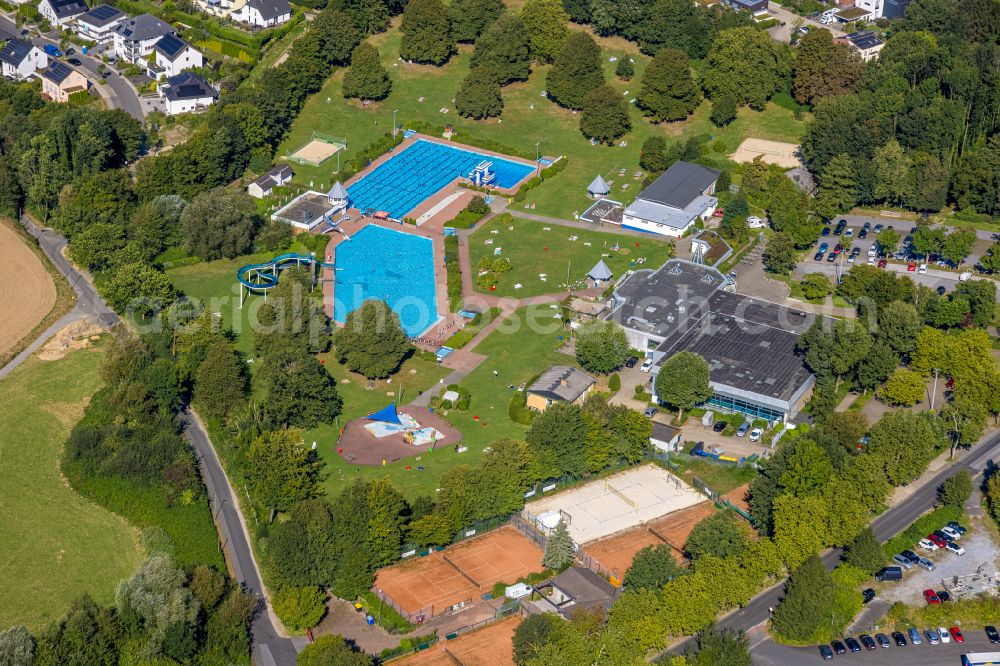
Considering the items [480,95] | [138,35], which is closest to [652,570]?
[480,95]

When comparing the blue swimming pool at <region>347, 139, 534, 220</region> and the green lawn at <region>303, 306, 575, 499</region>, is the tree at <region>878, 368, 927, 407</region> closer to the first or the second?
the green lawn at <region>303, 306, 575, 499</region>

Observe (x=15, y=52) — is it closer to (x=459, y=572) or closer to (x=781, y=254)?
(x=781, y=254)

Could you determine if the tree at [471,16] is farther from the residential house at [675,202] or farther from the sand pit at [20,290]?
the sand pit at [20,290]

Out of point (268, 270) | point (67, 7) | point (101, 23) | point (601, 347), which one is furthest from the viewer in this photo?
point (67, 7)

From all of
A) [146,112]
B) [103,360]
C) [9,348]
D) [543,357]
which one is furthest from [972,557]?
[146,112]

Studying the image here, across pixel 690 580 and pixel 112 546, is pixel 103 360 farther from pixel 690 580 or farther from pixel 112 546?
pixel 690 580
